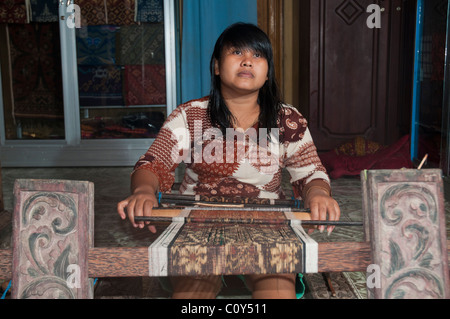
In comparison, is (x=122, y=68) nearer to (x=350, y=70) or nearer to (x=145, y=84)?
(x=145, y=84)

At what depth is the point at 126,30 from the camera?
490 centimetres

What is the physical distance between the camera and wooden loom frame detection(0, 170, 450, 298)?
89 centimetres

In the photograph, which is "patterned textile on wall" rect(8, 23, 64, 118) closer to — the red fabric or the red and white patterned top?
the red fabric

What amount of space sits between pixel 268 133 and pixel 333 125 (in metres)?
3.22

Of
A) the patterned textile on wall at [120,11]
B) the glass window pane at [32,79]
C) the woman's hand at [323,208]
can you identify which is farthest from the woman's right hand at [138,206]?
the glass window pane at [32,79]

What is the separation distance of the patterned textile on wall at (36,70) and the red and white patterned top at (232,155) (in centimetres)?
408

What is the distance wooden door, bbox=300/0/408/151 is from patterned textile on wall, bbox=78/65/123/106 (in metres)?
2.12

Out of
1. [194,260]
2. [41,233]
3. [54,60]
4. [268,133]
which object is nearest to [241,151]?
[268,133]

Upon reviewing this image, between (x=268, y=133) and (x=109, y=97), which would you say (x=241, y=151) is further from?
(x=109, y=97)

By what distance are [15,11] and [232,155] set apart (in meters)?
4.30

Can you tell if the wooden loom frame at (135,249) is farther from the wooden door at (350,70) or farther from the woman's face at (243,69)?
the wooden door at (350,70)

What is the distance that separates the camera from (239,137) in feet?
4.91

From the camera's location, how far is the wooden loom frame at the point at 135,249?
35.1 inches
